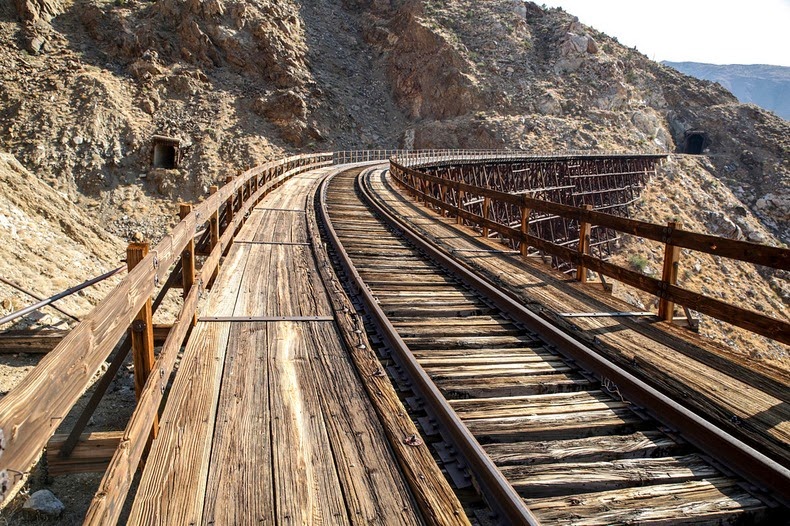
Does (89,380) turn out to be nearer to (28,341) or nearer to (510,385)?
(510,385)

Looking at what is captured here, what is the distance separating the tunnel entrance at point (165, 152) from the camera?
1219 inches

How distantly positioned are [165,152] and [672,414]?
3255 centimetres

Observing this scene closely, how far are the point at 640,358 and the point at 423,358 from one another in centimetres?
200

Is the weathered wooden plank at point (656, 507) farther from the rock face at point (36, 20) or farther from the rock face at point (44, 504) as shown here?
the rock face at point (36, 20)

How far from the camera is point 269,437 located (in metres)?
3.39

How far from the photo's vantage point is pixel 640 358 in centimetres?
504

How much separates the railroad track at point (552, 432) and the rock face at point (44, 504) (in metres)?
3.58

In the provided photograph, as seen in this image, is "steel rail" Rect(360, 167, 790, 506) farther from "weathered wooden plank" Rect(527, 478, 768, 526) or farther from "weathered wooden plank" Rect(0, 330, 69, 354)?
"weathered wooden plank" Rect(0, 330, 69, 354)

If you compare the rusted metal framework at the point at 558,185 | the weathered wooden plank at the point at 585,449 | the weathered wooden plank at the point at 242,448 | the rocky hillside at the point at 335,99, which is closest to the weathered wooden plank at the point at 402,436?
the weathered wooden plank at the point at 585,449

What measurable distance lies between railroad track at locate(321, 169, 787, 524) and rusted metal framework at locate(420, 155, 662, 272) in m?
19.0

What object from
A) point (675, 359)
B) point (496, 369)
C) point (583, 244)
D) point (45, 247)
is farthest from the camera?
point (45, 247)

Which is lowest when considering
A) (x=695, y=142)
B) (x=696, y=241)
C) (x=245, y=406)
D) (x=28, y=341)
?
(x=28, y=341)

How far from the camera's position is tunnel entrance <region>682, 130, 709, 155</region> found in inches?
2835

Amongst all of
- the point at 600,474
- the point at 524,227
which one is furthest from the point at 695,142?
the point at 600,474
